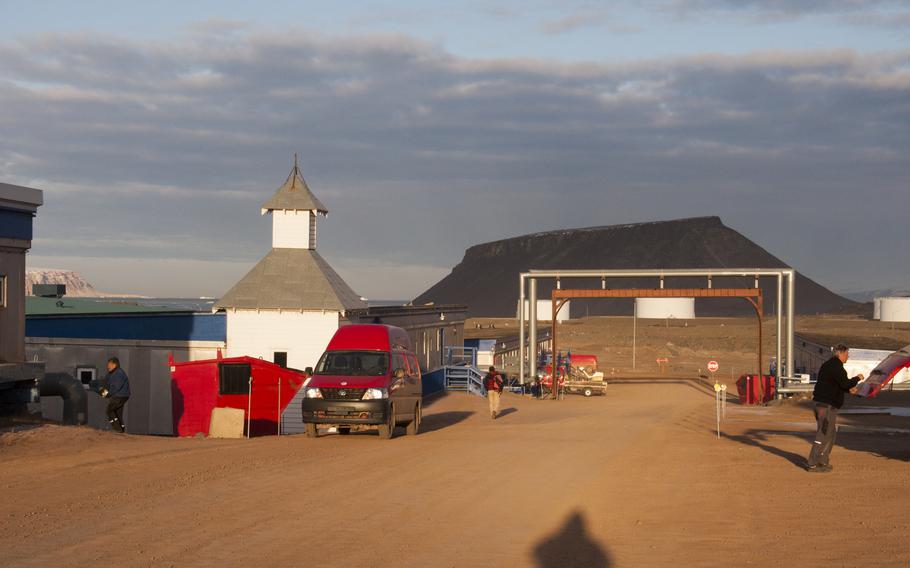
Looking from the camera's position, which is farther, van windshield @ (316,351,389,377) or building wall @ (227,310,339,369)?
building wall @ (227,310,339,369)

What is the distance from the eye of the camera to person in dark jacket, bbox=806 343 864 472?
14.9 m

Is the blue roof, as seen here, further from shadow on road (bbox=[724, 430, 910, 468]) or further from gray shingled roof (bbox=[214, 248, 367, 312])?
shadow on road (bbox=[724, 430, 910, 468])

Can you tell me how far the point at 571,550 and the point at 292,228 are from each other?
3248cm

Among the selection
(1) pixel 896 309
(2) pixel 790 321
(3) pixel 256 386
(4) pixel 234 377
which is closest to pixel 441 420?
(3) pixel 256 386

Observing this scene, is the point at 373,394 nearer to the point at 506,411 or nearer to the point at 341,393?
the point at 341,393

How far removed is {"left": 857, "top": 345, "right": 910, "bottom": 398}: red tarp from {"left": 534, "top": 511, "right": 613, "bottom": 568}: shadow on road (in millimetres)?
20549

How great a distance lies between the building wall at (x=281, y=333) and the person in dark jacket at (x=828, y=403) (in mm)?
25154

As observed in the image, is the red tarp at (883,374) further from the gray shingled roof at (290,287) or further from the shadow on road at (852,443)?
the gray shingled roof at (290,287)

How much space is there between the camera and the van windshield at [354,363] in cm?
2198

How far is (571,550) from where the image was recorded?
32.0ft

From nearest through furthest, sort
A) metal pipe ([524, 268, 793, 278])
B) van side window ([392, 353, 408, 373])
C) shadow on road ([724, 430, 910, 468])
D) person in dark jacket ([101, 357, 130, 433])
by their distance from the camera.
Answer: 1. shadow on road ([724, 430, 910, 468])
2. person in dark jacket ([101, 357, 130, 433])
3. van side window ([392, 353, 408, 373])
4. metal pipe ([524, 268, 793, 278])

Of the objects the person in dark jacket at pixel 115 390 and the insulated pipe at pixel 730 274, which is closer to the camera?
the person in dark jacket at pixel 115 390

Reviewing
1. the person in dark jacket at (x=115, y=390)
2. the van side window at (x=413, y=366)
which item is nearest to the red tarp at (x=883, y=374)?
the van side window at (x=413, y=366)

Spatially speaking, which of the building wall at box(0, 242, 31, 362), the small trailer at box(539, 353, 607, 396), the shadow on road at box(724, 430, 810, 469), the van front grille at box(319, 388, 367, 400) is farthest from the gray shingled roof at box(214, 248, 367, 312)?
the shadow on road at box(724, 430, 810, 469)
